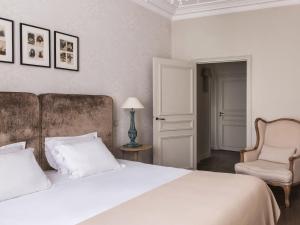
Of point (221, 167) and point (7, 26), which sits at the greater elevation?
point (7, 26)

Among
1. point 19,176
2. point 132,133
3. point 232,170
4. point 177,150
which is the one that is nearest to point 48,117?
point 19,176

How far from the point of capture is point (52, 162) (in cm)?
285

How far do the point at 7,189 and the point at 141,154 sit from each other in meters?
2.64

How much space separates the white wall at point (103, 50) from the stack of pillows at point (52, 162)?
578 millimetres

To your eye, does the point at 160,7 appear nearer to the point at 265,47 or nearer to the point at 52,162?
the point at 265,47

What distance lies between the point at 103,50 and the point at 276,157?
2.66 metres

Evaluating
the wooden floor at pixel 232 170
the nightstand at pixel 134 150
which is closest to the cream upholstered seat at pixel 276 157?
the wooden floor at pixel 232 170

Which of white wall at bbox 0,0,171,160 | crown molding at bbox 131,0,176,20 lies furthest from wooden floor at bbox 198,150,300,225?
crown molding at bbox 131,0,176,20

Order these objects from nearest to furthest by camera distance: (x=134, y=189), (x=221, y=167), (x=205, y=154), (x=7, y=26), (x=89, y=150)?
(x=134, y=189)
(x=7, y=26)
(x=89, y=150)
(x=221, y=167)
(x=205, y=154)

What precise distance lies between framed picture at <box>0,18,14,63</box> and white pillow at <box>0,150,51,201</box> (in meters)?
0.90

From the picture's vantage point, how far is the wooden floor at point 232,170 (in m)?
3.21

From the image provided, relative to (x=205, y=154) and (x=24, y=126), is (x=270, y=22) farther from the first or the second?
(x=24, y=126)

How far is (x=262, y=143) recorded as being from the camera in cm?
442

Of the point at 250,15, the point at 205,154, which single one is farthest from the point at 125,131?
the point at 205,154
